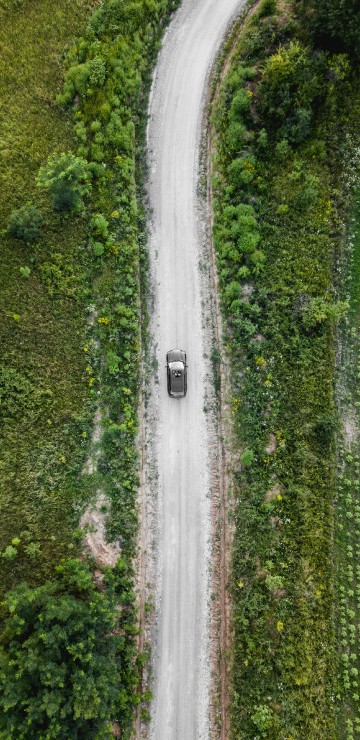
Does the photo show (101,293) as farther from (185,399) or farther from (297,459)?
(297,459)

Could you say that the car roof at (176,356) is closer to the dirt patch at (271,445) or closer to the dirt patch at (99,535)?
the dirt patch at (271,445)

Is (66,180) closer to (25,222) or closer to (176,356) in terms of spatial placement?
(25,222)

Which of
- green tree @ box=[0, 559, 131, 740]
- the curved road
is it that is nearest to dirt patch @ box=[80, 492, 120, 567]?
the curved road

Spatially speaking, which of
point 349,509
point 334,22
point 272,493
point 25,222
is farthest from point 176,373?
point 334,22

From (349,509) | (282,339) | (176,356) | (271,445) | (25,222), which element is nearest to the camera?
(25,222)

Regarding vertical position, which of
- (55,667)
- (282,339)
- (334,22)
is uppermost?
(334,22)

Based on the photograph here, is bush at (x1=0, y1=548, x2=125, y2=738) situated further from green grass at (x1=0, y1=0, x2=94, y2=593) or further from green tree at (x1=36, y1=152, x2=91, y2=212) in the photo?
green tree at (x1=36, y1=152, x2=91, y2=212)

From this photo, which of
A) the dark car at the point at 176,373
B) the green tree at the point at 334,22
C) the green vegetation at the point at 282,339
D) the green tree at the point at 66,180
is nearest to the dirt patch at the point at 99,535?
the green vegetation at the point at 282,339
